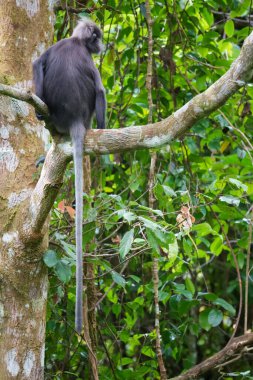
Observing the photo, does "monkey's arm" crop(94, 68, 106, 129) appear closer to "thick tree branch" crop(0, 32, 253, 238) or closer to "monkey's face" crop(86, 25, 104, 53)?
"monkey's face" crop(86, 25, 104, 53)

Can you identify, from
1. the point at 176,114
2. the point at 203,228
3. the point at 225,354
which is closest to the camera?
the point at 176,114

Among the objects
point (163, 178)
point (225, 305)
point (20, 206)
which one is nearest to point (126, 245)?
point (20, 206)

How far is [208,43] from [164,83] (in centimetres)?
39

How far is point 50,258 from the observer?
9.25 ft

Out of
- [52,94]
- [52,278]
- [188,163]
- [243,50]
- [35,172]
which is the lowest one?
[52,278]

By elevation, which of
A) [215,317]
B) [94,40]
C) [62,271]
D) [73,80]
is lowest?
[215,317]

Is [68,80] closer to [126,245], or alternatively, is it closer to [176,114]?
[176,114]

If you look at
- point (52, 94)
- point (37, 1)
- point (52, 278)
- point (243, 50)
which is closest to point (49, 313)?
point (52, 278)

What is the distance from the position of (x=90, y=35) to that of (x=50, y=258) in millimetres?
1237

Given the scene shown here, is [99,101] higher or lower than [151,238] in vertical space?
higher

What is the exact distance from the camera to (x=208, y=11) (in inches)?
170

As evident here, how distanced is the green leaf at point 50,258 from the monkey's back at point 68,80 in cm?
70

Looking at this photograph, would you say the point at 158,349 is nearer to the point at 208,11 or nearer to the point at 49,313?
the point at 49,313

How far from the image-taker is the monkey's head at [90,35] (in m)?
3.41
